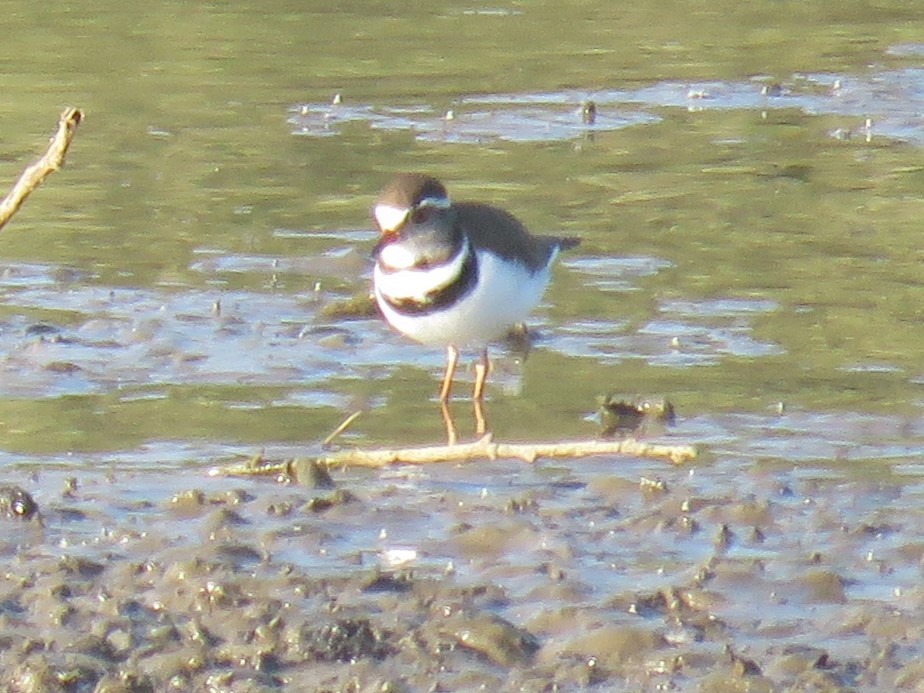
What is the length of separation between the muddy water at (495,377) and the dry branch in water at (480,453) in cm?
7

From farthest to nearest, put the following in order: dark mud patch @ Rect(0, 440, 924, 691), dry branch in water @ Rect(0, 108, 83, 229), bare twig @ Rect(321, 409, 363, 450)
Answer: bare twig @ Rect(321, 409, 363, 450), dark mud patch @ Rect(0, 440, 924, 691), dry branch in water @ Rect(0, 108, 83, 229)

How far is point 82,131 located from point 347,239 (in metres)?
2.91

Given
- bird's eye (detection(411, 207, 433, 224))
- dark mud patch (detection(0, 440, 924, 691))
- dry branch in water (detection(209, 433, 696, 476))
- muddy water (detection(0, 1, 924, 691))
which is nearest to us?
dark mud patch (detection(0, 440, 924, 691))

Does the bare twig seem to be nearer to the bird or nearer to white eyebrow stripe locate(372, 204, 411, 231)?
the bird

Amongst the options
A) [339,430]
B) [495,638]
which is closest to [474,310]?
[339,430]

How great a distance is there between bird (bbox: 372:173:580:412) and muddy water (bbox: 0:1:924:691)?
0.36 m

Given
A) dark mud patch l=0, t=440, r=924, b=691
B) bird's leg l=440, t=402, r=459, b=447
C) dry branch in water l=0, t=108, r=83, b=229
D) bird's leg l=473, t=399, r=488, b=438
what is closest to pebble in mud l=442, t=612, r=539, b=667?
dark mud patch l=0, t=440, r=924, b=691

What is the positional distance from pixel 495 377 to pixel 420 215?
2.94 ft

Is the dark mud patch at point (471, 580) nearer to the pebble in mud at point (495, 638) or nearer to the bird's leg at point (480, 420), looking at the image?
the pebble in mud at point (495, 638)

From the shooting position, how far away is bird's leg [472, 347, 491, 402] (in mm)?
7277

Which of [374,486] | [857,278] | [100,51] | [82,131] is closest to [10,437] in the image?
[374,486]

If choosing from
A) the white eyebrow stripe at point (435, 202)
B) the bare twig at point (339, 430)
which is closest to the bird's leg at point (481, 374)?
the bare twig at point (339, 430)

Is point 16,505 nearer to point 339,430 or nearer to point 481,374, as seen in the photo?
point 339,430

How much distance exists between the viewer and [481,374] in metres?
7.34
